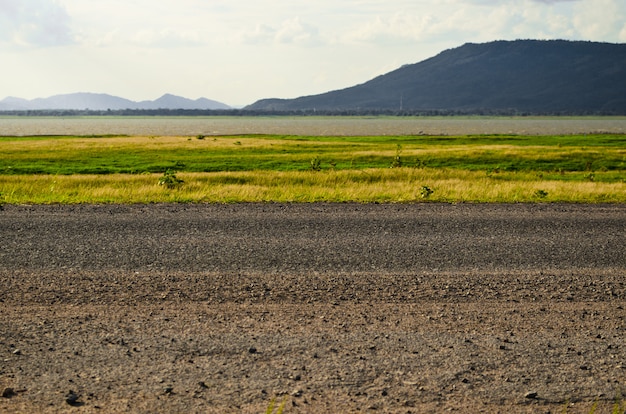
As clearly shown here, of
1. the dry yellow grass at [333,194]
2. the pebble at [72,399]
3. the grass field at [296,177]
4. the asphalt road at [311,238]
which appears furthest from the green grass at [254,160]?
the pebble at [72,399]

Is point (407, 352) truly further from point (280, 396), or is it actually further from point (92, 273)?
point (92, 273)

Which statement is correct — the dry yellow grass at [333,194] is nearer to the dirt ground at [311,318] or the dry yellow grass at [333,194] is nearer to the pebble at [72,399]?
the dirt ground at [311,318]

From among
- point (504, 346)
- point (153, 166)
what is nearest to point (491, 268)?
point (504, 346)

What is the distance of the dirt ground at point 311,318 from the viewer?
5566mm

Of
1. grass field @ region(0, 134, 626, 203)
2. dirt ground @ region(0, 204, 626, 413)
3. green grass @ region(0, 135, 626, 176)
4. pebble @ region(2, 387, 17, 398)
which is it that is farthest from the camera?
green grass @ region(0, 135, 626, 176)

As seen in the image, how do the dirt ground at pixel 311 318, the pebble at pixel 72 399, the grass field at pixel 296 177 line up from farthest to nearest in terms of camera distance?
the grass field at pixel 296 177, the dirt ground at pixel 311 318, the pebble at pixel 72 399

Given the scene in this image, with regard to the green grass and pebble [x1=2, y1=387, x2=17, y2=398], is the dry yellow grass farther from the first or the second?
the green grass

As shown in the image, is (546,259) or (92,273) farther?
(546,259)

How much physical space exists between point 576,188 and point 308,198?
865cm

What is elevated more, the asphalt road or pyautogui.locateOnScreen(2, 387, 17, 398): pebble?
the asphalt road

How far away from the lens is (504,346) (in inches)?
259

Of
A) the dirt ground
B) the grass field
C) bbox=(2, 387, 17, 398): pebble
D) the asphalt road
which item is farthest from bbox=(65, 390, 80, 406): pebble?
the grass field

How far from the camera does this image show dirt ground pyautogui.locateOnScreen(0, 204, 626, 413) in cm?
557

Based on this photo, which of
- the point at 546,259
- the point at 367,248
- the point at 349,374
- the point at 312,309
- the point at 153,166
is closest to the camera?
the point at 349,374
